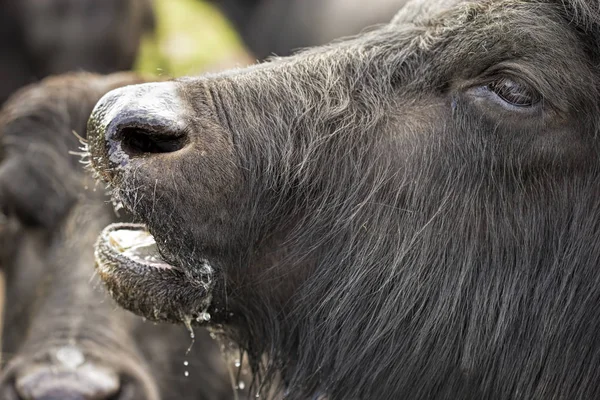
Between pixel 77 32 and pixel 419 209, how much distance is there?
655 cm

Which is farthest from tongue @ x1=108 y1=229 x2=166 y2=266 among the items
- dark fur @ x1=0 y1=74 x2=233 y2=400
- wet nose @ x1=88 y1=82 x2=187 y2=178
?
dark fur @ x1=0 y1=74 x2=233 y2=400

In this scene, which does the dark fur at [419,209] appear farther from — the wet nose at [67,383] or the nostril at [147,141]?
the wet nose at [67,383]

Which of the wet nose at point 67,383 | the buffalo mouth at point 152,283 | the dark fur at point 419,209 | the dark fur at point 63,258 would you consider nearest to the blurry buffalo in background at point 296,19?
the dark fur at point 63,258

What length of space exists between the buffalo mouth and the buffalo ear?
165 cm

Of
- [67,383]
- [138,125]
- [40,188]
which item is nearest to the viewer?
[138,125]

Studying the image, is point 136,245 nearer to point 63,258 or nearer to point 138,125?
point 138,125

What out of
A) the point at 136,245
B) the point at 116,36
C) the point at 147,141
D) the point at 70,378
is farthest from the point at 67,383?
the point at 116,36

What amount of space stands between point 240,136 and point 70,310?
6.07 ft

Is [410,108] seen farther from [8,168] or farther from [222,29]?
[222,29]

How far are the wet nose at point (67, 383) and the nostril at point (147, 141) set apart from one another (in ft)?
4.68

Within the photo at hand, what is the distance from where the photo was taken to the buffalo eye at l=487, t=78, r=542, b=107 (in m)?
3.37

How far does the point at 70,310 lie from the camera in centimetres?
483

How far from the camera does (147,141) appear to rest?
331cm

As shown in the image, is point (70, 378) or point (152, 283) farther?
point (70, 378)
